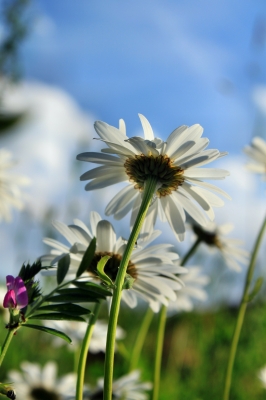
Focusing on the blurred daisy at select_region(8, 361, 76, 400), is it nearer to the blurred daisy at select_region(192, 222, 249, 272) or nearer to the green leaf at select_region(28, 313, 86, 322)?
the blurred daisy at select_region(192, 222, 249, 272)

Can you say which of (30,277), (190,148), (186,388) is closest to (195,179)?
(190,148)

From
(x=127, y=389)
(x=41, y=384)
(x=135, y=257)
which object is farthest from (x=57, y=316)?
(x=41, y=384)

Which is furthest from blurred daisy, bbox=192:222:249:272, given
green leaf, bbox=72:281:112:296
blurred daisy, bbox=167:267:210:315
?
green leaf, bbox=72:281:112:296

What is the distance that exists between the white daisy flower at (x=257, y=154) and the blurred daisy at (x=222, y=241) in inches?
4.7

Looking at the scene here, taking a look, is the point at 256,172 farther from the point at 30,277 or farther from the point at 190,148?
the point at 30,277

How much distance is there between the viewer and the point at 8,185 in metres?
1.10

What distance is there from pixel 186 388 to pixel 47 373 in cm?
68

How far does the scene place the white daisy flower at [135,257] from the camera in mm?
512

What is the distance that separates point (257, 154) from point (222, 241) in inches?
6.6

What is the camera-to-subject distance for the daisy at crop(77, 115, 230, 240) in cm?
47

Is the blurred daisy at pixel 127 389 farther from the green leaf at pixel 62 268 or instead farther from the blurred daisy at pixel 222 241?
the green leaf at pixel 62 268

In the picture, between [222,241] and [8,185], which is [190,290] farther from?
[8,185]

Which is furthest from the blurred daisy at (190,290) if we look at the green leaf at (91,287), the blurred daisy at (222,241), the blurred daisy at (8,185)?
the green leaf at (91,287)

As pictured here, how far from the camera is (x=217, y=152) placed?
1.47ft
